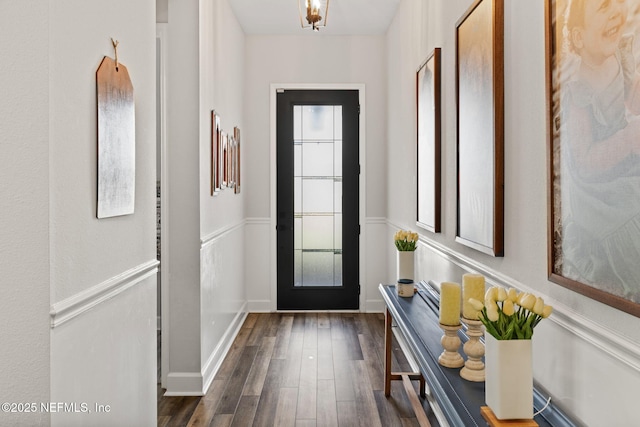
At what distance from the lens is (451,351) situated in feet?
5.43

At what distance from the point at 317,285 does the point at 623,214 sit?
4.04 meters

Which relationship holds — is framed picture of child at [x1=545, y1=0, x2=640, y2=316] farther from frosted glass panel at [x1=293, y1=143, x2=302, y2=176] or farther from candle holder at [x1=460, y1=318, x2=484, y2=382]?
frosted glass panel at [x1=293, y1=143, x2=302, y2=176]

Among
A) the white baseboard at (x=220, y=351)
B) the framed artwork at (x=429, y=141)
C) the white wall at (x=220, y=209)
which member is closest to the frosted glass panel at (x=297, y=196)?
the white wall at (x=220, y=209)

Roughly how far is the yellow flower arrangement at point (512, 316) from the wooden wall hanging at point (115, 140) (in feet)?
4.00

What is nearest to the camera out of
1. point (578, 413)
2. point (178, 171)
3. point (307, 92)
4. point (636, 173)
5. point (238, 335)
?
point (636, 173)

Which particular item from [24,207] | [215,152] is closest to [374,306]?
[215,152]

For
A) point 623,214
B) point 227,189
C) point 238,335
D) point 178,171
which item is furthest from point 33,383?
point 238,335

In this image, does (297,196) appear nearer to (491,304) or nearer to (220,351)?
(220,351)

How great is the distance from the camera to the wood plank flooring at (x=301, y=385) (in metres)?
2.63

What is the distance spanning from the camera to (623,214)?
102 cm

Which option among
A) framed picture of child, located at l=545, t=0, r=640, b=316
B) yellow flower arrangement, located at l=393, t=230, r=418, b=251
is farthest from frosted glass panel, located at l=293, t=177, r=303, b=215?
framed picture of child, located at l=545, t=0, r=640, b=316

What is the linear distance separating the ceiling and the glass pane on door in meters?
0.76

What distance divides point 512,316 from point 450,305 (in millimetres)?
A: 537

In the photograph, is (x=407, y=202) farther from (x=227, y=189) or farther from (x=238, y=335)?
(x=238, y=335)
